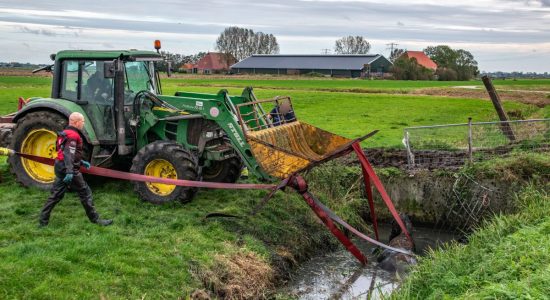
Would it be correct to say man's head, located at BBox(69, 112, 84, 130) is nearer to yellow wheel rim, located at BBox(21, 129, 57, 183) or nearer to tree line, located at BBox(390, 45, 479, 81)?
yellow wheel rim, located at BBox(21, 129, 57, 183)

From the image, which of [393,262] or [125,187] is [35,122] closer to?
[125,187]

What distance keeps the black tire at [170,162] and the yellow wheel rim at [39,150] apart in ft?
6.09

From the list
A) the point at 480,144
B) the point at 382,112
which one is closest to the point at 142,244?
the point at 480,144

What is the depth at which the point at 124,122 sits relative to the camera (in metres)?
11.2

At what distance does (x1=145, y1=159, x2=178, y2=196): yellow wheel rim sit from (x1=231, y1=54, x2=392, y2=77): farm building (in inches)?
3363

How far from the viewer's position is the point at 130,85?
11539 mm

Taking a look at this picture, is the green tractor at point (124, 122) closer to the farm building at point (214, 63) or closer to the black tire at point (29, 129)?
the black tire at point (29, 129)

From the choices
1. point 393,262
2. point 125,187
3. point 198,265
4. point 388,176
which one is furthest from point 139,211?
point 388,176

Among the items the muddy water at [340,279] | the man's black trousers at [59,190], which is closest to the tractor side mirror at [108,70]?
the man's black trousers at [59,190]

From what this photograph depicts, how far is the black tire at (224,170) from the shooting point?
483 inches

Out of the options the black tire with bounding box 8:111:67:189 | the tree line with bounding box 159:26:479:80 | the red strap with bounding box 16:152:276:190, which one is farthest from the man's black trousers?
the tree line with bounding box 159:26:479:80

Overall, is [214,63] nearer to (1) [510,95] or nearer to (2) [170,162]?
(1) [510,95]

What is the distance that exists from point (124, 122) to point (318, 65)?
9325 centimetres

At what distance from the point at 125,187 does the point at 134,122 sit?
1385mm
